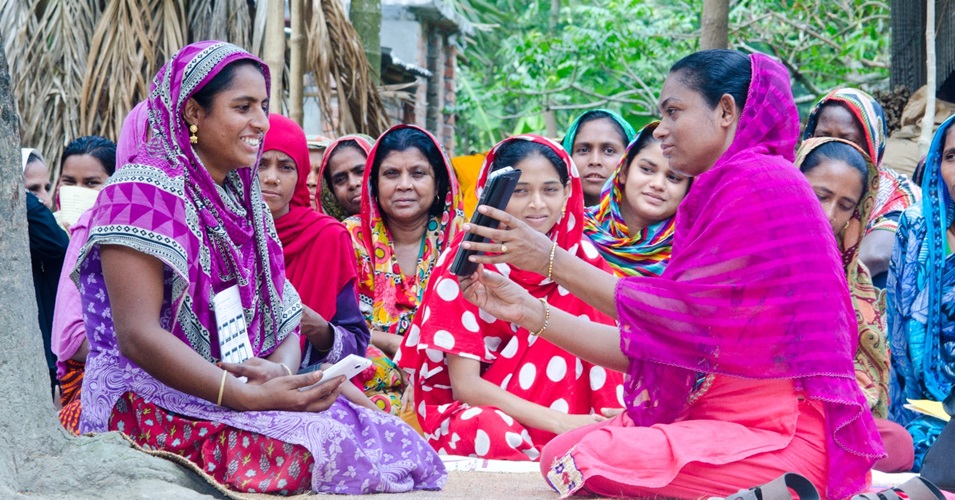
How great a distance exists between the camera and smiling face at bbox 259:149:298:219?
4.93 metres

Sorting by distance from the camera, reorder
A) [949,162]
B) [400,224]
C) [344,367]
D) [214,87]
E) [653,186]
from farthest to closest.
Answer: [400,224]
[653,186]
[949,162]
[214,87]
[344,367]

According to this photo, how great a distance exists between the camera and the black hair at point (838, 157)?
4.58m

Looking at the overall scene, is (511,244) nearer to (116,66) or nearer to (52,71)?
(116,66)

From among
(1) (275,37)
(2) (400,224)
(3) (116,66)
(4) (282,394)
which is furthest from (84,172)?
(4) (282,394)

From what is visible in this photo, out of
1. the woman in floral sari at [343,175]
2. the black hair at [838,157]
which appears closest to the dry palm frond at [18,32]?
the woman in floral sari at [343,175]

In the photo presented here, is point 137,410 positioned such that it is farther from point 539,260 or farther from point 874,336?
point 874,336

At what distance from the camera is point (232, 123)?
11.6 feet

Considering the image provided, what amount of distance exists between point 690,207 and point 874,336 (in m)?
1.78

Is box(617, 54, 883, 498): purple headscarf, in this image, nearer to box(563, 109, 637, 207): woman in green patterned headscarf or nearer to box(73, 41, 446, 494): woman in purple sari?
box(73, 41, 446, 494): woman in purple sari

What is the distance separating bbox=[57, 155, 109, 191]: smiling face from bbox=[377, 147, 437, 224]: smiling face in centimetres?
160

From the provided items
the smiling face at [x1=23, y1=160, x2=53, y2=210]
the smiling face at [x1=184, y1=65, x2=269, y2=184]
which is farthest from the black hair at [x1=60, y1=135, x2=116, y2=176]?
the smiling face at [x1=184, y1=65, x2=269, y2=184]

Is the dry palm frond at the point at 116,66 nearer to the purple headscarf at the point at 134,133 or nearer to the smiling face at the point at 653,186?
the purple headscarf at the point at 134,133

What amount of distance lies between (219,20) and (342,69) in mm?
1073

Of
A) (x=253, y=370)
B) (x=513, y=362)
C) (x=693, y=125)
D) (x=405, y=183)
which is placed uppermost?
(x=693, y=125)
